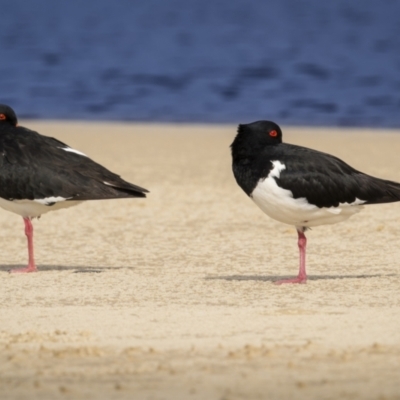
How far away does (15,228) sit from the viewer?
10750 millimetres

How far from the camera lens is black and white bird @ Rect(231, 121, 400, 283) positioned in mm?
7855

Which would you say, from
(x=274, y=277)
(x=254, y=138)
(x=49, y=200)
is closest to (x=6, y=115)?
(x=49, y=200)

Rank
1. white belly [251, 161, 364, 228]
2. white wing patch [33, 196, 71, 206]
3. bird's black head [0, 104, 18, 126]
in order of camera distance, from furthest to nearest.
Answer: bird's black head [0, 104, 18, 126] → white wing patch [33, 196, 71, 206] → white belly [251, 161, 364, 228]

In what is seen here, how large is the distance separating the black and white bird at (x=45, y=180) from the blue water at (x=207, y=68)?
42.9 feet

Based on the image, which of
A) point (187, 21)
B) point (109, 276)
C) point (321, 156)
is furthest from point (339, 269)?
point (187, 21)

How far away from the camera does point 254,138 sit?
27.1ft

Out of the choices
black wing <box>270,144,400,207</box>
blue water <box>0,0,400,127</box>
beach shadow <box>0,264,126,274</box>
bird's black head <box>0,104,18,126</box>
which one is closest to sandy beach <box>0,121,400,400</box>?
beach shadow <box>0,264,126,274</box>

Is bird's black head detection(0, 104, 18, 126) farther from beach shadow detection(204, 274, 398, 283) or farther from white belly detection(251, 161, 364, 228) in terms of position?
white belly detection(251, 161, 364, 228)

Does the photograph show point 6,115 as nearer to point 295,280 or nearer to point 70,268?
point 70,268

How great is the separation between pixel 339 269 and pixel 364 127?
1238cm

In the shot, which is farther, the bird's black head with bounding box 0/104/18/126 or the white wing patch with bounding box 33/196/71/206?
the bird's black head with bounding box 0/104/18/126

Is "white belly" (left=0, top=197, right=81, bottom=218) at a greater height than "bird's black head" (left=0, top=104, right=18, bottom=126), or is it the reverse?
"bird's black head" (left=0, top=104, right=18, bottom=126)

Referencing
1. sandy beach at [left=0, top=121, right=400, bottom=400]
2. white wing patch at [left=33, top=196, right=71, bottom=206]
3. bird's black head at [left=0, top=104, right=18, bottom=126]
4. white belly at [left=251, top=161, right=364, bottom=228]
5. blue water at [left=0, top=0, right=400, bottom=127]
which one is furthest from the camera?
blue water at [left=0, top=0, right=400, bottom=127]

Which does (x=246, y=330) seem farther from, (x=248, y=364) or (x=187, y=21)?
(x=187, y=21)
